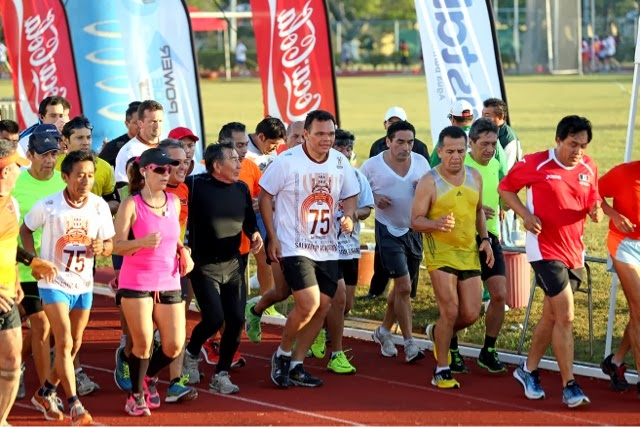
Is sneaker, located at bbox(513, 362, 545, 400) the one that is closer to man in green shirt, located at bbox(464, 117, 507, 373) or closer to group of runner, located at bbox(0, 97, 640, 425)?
group of runner, located at bbox(0, 97, 640, 425)

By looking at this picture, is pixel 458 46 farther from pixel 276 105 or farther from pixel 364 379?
pixel 364 379

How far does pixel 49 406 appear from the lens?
341 inches

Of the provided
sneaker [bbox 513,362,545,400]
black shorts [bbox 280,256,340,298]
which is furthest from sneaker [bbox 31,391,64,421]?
sneaker [bbox 513,362,545,400]

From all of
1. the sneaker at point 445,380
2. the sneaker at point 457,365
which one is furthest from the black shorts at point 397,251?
the sneaker at point 445,380

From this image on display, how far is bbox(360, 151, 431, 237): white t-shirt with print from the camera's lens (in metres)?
10.9

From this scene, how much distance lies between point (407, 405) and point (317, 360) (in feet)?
5.75

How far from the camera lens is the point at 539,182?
9211 mm

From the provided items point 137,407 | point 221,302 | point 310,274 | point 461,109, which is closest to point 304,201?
point 310,274

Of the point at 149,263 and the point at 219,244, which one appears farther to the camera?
the point at 219,244

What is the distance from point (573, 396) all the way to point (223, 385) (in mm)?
2597

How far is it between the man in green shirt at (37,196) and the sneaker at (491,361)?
11.6 ft

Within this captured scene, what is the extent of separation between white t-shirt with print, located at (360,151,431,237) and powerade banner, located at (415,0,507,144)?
7.90 ft

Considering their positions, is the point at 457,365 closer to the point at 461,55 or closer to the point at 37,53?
the point at 461,55

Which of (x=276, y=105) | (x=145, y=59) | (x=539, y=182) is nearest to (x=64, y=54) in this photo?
(x=145, y=59)
